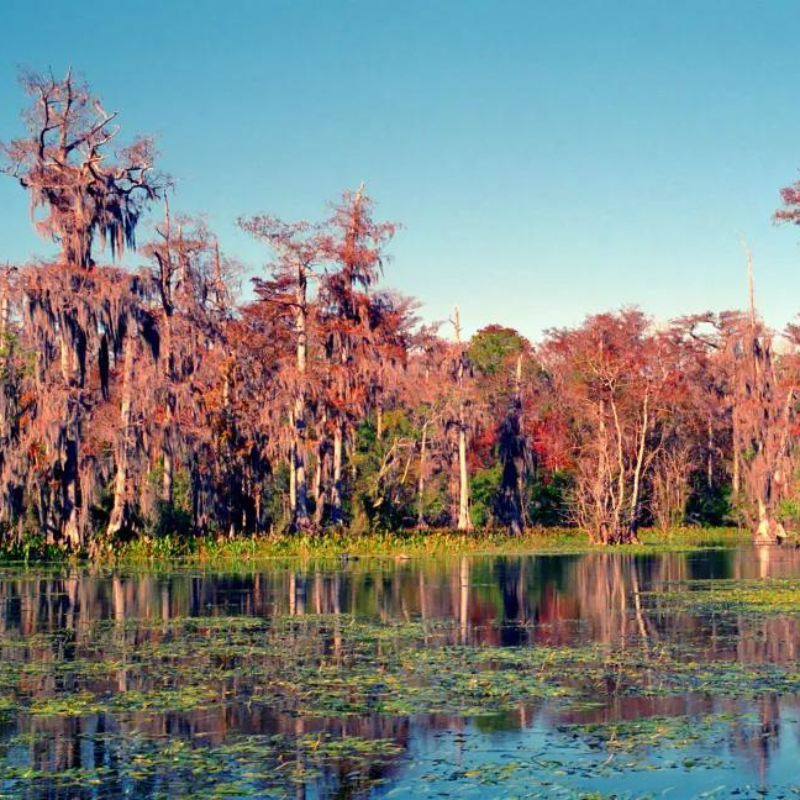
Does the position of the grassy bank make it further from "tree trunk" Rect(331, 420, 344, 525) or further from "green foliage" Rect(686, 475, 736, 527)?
"green foliage" Rect(686, 475, 736, 527)

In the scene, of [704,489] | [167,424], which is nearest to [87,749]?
[167,424]

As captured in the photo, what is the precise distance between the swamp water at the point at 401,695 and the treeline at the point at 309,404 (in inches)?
512

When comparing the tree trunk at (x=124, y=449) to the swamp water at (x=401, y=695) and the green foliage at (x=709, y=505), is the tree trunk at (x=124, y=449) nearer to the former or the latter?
the swamp water at (x=401, y=695)

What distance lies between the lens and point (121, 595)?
77.4 ft

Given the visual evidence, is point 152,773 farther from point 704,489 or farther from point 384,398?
point 704,489

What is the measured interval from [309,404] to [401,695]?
31116mm

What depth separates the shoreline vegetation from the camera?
111 feet

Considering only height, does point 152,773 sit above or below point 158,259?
below

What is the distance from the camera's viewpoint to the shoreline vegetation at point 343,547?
33688mm

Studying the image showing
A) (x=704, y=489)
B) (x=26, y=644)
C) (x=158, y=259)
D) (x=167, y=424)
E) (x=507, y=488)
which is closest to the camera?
(x=26, y=644)

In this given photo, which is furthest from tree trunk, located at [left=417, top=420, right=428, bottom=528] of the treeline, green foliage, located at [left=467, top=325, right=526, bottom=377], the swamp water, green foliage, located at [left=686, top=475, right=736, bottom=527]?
the swamp water

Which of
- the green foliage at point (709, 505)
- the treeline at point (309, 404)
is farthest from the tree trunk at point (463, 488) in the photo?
the green foliage at point (709, 505)

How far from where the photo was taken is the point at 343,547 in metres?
39.0

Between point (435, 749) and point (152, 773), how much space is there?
7.06ft
